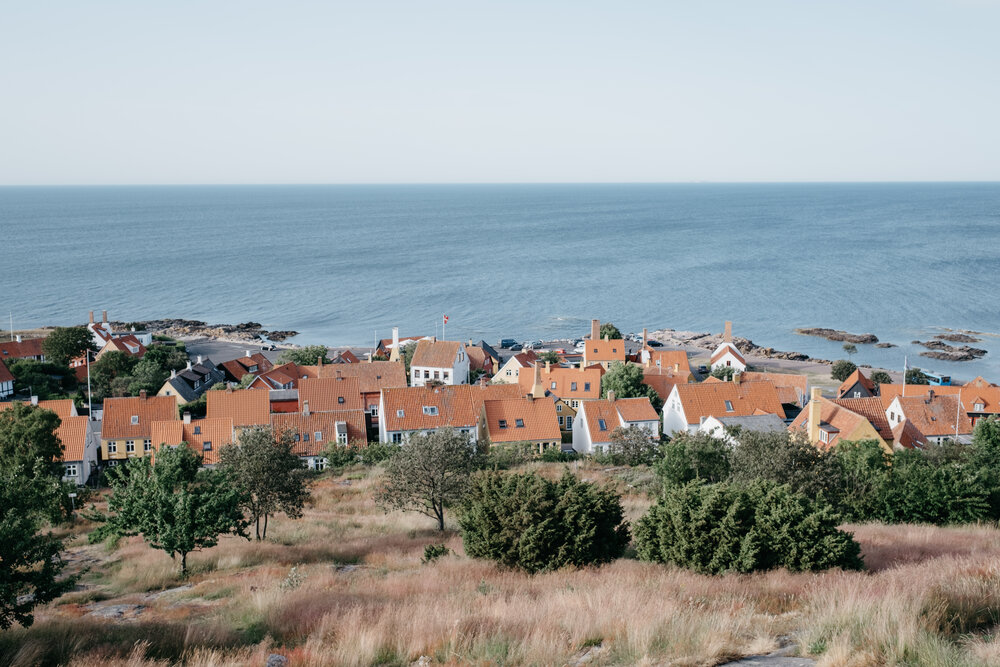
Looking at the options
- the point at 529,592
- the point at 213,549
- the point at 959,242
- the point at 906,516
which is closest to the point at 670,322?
the point at 906,516

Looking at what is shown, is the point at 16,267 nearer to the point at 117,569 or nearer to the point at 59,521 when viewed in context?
the point at 59,521

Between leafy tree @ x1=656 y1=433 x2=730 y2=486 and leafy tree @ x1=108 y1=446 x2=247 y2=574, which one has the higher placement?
leafy tree @ x1=108 y1=446 x2=247 y2=574

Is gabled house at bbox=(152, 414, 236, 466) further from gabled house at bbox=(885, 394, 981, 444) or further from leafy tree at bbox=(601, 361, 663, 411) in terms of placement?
gabled house at bbox=(885, 394, 981, 444)

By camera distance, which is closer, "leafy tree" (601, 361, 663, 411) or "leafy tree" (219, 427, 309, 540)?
"leafy tree" (219, 427, 309, 540)

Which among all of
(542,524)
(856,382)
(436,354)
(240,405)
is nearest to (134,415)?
(240,405)

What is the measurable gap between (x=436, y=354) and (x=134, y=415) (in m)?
22.2

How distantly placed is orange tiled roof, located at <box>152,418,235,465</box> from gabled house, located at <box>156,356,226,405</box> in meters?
10.2

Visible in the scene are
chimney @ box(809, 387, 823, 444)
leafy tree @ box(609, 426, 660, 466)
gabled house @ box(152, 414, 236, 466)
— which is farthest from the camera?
gabled house @ box(152, 414, 236, 466)

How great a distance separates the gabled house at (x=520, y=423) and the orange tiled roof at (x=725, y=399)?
8254 millimetres

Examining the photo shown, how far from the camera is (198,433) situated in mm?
43750

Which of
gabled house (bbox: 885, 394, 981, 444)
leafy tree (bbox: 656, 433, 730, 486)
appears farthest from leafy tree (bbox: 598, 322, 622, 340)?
leafy tree (bbox: 656, 433, 730, 486)

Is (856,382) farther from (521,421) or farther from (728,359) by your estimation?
(521,421)

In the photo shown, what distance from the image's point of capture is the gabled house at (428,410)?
151 ft

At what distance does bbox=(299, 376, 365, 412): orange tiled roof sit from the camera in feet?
168
